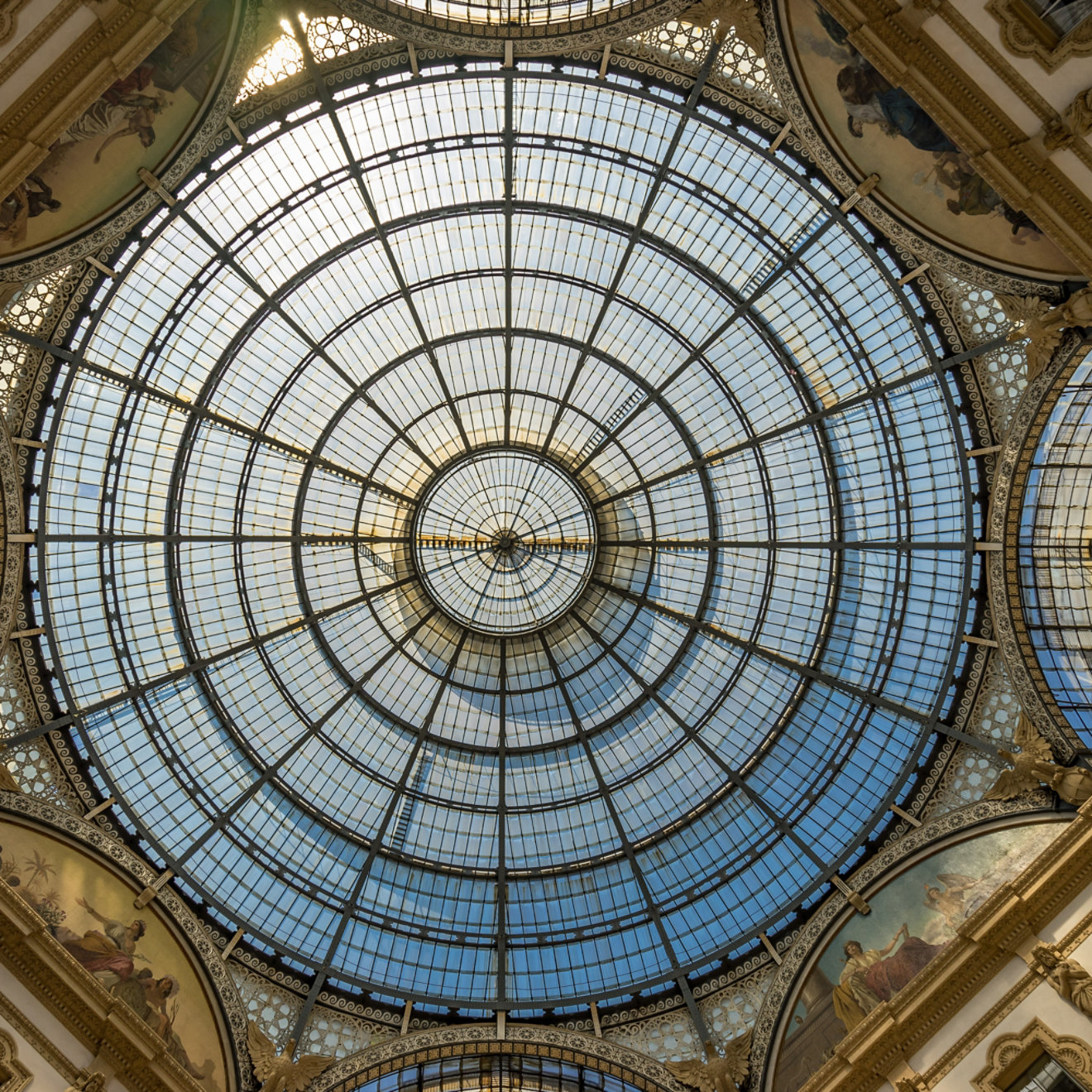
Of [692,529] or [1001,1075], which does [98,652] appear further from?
[1001,1075]

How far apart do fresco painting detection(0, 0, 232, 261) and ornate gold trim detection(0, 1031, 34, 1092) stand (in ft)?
52.5

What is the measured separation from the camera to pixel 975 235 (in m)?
19.6

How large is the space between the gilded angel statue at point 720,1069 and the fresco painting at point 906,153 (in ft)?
64.4

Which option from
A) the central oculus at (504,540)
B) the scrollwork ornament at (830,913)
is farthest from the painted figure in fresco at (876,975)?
the central oculus at (504,540)

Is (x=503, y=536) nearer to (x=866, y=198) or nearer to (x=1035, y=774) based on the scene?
(x=866, y=198)

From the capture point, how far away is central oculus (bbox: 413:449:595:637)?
29.0 metres

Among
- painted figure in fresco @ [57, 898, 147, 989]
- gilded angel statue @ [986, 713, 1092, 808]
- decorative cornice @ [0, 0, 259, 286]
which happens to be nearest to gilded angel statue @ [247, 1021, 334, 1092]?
painted figure in fresco @ [57, 898, 147, 989]

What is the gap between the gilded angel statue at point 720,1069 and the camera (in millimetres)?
22453

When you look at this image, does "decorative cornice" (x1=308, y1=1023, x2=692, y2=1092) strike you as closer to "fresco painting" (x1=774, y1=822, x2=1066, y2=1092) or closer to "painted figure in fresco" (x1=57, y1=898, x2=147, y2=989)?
"fresco painting" (x1=774, y1=822, x2=1066, y2=1092)

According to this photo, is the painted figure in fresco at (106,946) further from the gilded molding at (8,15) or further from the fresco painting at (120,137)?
the gilded molding at (8,15)

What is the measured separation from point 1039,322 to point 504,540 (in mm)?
15835

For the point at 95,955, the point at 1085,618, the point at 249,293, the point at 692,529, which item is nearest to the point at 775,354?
the point at 692,529

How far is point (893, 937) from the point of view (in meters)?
22.9

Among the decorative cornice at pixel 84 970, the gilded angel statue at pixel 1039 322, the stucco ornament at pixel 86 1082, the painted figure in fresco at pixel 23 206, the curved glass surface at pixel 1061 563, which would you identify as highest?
the painted figure in fresco at pixel 23 206
